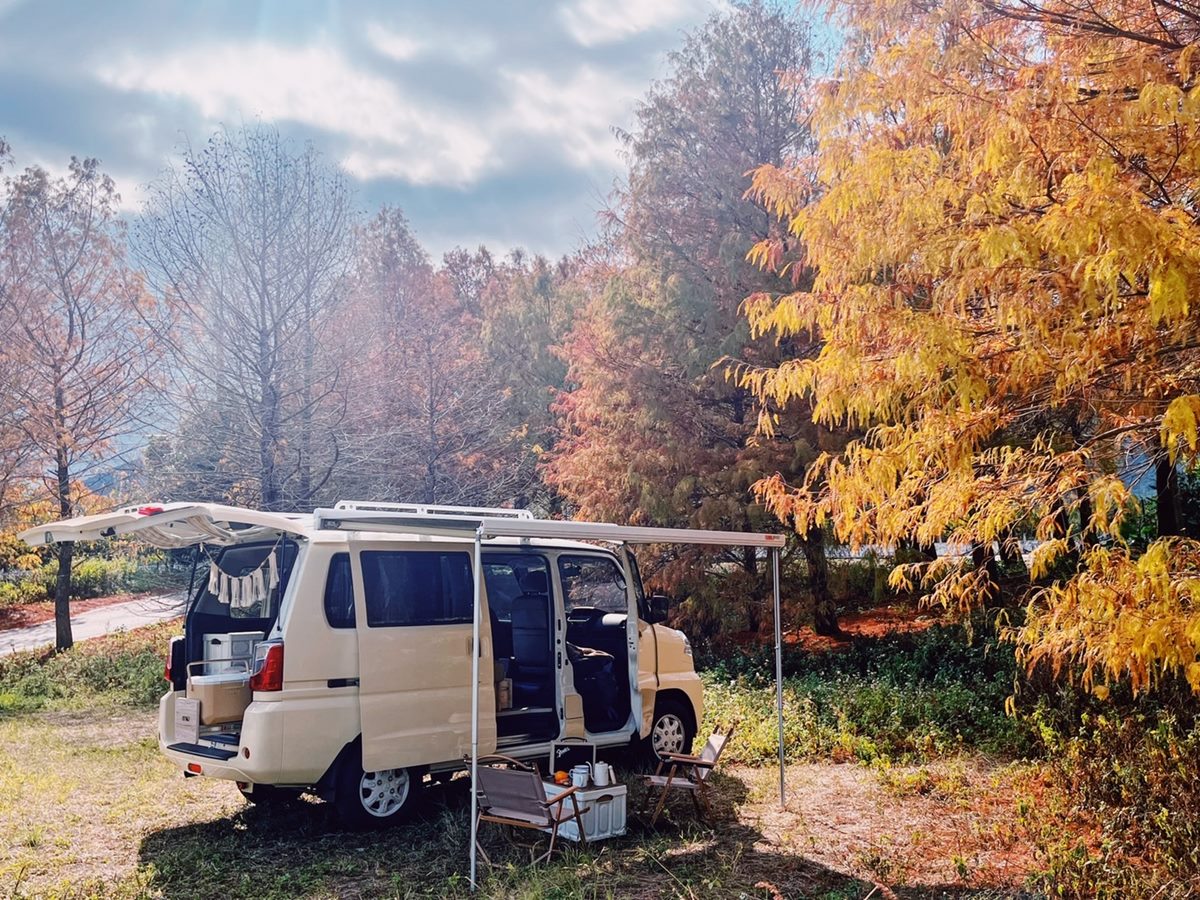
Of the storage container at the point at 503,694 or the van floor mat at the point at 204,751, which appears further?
the storage container at the point at 503,694

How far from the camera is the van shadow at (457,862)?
5562 millimetres

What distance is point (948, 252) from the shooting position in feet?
15.3

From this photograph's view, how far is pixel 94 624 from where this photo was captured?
923 inches

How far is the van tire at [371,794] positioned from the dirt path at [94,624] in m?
14.4

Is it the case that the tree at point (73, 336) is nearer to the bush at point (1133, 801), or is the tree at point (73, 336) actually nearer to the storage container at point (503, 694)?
the storage container at point (503, 694)

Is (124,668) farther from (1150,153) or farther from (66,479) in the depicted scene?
(1150,153)

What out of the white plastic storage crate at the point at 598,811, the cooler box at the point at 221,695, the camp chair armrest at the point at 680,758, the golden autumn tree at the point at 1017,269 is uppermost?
the golden autumn tree at the point at 1017,269

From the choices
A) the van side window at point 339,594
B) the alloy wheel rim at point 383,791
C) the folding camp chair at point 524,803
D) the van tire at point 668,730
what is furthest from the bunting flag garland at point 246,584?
the van tire at point 668,730

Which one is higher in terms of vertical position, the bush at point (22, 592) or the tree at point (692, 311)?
the tree at point (692, 311)

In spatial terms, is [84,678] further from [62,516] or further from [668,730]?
[668,730]

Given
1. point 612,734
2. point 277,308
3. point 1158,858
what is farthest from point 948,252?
point 277,308

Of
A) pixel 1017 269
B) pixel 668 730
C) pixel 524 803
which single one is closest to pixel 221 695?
pixel 524 803

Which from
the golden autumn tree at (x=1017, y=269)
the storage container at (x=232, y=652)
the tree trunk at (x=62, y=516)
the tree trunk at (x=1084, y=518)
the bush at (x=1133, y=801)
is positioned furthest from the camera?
the tree trunk at (x=62, y=516)

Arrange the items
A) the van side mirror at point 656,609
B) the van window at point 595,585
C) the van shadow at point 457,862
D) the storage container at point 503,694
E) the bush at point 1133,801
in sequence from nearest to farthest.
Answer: the bush at point 1133,801
the van shadow at point 457,862
the storage container at point 503,694
the van window at point 595,585
the van side mirror at point 656,609
